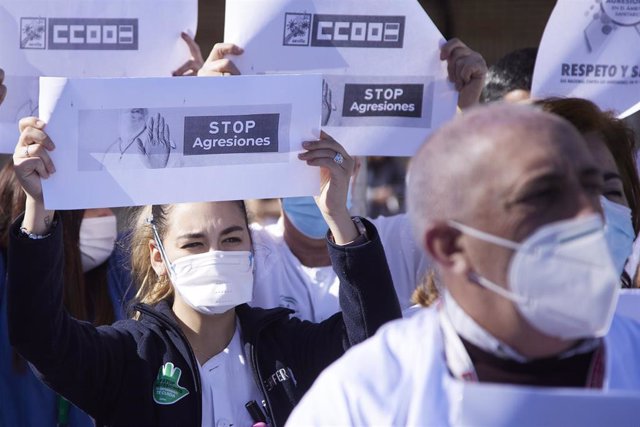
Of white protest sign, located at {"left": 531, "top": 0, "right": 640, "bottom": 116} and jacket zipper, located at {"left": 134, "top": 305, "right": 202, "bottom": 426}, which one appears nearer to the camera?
jacket zipper, located at {"left": 134, "top": 305, "right": 202, "bottom": 426}

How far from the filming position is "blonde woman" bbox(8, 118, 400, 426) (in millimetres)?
2846

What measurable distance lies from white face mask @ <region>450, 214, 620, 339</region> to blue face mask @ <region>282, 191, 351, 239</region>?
7.03ft

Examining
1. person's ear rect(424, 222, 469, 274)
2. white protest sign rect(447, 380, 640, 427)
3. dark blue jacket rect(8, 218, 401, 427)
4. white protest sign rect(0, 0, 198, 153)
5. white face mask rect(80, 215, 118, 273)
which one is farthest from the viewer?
white face mask rect(80, 215, 118, 273)

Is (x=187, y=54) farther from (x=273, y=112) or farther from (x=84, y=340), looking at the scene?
(x=84, y=340)

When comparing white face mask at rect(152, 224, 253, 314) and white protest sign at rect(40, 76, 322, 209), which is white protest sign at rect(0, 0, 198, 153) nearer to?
white protest sign at rect(40, 76, 322, 209)

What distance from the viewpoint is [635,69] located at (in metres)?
3.85

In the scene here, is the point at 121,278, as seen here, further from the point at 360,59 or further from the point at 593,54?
the point at 593,54

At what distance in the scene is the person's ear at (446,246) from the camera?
6.12ft

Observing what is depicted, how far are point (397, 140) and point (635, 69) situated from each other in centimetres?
101

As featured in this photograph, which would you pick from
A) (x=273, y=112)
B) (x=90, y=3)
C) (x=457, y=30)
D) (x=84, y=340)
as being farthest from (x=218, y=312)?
(x=457, y=30)

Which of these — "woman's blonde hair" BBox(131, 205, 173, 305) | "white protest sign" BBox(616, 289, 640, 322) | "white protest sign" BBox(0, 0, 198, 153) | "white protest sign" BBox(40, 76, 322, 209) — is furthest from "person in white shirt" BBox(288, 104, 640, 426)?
"white protest sign" BBox(0, 0, 198, 153)

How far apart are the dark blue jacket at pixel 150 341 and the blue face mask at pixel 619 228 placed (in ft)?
2.23

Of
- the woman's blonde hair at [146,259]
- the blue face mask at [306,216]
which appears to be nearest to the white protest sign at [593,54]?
the blue face mask at [306,216]

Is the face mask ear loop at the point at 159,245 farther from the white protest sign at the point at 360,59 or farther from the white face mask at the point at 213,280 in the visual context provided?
the white protest sign at the point at 360,59
